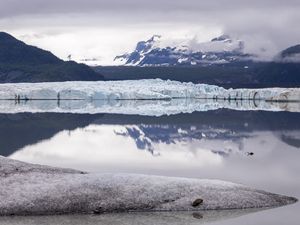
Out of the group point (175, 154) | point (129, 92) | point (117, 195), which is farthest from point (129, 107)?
point (117, 195)

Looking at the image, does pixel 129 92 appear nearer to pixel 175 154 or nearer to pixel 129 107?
pixel 129 107

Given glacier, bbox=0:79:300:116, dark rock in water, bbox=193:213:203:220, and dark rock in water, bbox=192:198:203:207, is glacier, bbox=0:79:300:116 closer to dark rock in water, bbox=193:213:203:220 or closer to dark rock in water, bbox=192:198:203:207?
dark rock in water, bbox=192:198:203:207

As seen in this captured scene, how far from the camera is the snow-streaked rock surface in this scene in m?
15.7

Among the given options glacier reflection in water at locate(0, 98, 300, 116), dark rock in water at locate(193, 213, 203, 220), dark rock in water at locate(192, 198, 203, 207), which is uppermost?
dark rock in water at locate(192, 198, 203, 207)

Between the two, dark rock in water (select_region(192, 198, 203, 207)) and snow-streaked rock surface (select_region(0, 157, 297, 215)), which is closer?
snow-streaked rock surface (select_region(0, 157, 297, 215))

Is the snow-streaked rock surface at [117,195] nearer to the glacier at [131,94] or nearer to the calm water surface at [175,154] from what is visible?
the calm water surface at [175,154]

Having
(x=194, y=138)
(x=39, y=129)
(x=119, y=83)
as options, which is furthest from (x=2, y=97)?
(x=194, y=138)

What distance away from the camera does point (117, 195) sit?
16.1 m

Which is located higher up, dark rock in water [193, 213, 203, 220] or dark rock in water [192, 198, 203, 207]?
dark rock in water [192, 198, 203, 207]

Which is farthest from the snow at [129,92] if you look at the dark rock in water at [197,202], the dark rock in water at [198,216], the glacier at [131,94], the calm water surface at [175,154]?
the dark rock in water at [198,216]

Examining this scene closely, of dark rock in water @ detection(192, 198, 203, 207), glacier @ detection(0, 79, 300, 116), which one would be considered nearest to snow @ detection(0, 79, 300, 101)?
glacier @ detection(0, 79, 300, 116)

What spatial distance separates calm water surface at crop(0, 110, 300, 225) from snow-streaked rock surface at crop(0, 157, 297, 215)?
544mm

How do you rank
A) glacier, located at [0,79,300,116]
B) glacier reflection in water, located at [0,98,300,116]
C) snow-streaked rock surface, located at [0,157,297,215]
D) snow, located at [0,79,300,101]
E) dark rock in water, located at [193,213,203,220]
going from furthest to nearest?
snow, located at [0,79,300,101]
glacier, located at [0,79,300,116]
glacier reflection in water, located at [0,98,300,116]
snow-streaked rock surface, located at [0,157,297,215]
dark rock in water, located at [193,213,203,220]

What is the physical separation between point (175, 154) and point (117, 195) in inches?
448
